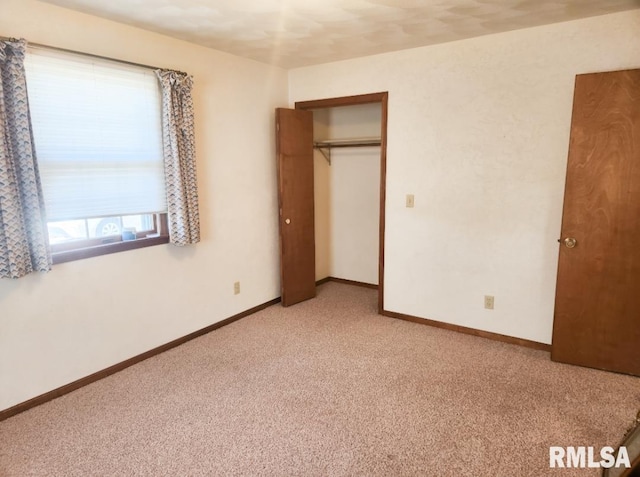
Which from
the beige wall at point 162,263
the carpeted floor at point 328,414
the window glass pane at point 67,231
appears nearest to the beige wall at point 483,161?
the carpeted floor at point 328,414

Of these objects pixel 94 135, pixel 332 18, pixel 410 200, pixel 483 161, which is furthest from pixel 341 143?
pixel 94 135

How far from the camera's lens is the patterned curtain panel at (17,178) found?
2137 millimetres

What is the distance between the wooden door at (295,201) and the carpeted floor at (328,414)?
101 cm

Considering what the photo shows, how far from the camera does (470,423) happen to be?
2266mm

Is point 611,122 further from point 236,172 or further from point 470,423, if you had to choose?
point 236,172

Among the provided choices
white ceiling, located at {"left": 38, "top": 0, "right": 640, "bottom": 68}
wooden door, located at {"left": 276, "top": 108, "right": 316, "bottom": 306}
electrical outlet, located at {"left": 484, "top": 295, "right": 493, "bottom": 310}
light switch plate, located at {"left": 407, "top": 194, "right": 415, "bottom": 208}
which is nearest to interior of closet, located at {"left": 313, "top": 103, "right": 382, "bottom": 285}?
wooden door, located at {"left": 276, "top": 108, "right": 316, "bottom": 306}

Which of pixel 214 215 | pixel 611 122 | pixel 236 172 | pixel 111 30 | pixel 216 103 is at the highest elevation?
pixel 111 30

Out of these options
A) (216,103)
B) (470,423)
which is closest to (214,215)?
(216,103)

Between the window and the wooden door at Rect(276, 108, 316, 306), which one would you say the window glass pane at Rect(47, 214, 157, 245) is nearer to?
the window

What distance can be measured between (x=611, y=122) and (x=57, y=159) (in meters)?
3.53

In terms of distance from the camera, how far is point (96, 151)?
2621mm

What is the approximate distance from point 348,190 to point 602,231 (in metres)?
2.70

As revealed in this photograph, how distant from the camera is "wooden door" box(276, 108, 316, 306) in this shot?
155 inches

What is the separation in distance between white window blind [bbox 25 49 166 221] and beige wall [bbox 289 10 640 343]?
188cm
